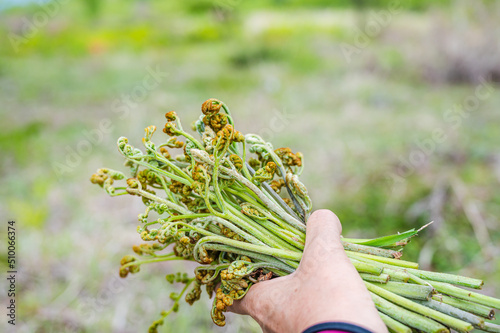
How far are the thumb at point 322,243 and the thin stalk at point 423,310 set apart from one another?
148 millimetres

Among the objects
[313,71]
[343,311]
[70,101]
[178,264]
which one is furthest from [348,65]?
[343,311]

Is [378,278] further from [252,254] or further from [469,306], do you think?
[252,254]

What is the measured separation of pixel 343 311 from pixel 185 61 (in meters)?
6.78

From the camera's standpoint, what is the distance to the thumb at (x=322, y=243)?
3.56ft

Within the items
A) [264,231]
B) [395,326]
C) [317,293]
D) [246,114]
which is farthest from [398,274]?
[246,114]

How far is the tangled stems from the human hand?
67 mm

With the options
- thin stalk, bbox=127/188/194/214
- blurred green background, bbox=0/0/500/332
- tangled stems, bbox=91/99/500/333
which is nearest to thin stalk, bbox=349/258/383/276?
tangled stems, bbox=91/99/500/333

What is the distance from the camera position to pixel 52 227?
3143 mm

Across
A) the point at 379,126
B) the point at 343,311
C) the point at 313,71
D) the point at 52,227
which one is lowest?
the point at 343,311

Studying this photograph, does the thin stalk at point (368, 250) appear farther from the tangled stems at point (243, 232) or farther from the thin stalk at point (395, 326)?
the thin stalk at point (395, 326)

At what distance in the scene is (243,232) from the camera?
121 centimetres

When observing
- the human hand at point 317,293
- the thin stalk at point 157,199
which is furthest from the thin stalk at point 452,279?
the thin stalk at point 157,199

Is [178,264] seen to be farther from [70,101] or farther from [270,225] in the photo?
[70,101]

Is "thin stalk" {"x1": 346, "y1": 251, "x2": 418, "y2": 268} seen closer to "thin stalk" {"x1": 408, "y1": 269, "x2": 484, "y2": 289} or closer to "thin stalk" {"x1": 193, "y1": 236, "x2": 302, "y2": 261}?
"thin stalk" {"x1": 408, "y1": 269, "x2": 484, "y2": 289}
